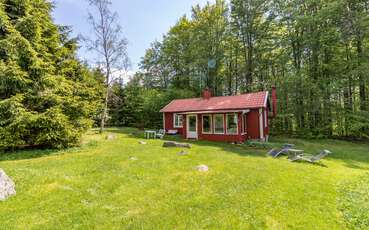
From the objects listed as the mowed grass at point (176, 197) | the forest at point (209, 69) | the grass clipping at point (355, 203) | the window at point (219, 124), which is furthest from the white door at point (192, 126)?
the grass clipping at point (355, 203)

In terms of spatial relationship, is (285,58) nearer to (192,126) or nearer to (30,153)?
(192,126)

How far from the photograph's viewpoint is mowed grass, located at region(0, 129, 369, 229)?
11.8 ft

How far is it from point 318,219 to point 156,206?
314cm

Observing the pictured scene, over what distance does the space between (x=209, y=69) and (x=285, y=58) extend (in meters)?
8.32

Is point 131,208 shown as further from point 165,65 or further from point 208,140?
point 165,65

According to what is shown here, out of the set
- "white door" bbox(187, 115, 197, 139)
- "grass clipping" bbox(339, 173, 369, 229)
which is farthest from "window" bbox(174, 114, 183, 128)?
"grass clipping" bbox(339, 173, 369, 229)

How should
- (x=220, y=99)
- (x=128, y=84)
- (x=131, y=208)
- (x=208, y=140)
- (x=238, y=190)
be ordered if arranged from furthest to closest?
(x=128, y=84) → (x=220, y=99) → (x=208, y=140) → (x=238, y=190) → (x=131, y=208)

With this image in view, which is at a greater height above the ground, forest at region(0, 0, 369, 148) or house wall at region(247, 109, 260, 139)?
forest at region(0, 0, 369, 148)

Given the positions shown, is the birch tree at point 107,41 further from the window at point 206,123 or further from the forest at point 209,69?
the window at point 206,123

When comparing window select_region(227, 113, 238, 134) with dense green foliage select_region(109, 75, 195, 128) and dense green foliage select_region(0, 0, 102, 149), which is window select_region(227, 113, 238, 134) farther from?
dense green foliage select_region(109, 75, 195, 128)

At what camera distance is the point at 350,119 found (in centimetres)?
1474

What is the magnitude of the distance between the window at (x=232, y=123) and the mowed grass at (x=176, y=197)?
6069 millimetres

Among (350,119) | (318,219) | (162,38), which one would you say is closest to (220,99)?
(350,119)

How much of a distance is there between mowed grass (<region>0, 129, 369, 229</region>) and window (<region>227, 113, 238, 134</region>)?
6.07 meters
